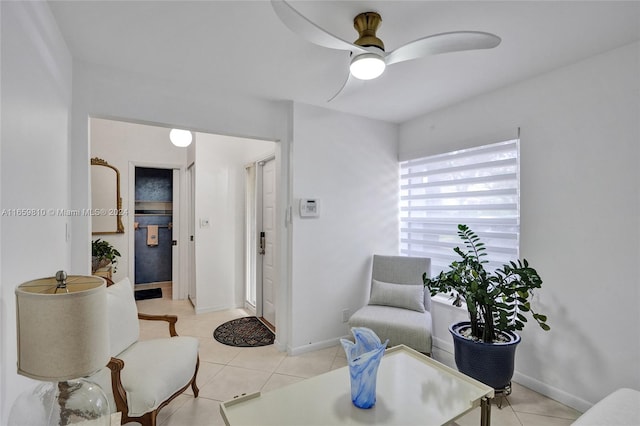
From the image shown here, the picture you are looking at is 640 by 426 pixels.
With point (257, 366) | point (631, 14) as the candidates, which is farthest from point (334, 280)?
point (631, 14)

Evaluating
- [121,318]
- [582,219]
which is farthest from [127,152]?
[582,219]

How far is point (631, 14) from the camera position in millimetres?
1711

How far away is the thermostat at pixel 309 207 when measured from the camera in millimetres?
3070

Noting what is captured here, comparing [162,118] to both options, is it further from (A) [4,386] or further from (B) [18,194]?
(A) [4,386]

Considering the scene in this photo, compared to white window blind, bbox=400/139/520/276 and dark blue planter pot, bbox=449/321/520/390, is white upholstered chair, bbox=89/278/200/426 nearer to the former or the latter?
dark blue planter pot, bbox=449/321/520/390

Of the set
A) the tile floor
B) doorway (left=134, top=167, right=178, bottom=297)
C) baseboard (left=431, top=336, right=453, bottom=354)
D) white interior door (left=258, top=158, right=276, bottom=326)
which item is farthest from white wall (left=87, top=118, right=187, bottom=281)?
baseboard (left=431, top=336, right=453, bottom=354)

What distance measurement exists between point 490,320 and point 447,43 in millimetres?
1888

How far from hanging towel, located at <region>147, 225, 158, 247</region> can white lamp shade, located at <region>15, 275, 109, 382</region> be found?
532 cm

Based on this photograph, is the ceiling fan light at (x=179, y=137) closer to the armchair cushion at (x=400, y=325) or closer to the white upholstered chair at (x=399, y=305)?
the white upholstered chair at (x=399, y=305)

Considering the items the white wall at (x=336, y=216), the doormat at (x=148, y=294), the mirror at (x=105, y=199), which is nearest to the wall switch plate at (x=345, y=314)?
the white wall at (x=336, y=216)

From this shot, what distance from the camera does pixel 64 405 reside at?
1036 millimetres

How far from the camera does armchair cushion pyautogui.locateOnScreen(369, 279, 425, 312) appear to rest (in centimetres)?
310

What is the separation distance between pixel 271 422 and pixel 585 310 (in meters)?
2.22

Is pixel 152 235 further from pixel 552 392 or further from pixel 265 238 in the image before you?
pixel 552 392
